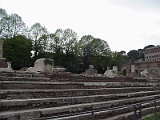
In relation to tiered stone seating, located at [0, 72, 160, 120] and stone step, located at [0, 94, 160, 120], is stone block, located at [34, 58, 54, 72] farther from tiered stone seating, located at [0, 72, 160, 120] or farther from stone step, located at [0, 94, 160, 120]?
stone step, located at [0, 94, 160, 120]

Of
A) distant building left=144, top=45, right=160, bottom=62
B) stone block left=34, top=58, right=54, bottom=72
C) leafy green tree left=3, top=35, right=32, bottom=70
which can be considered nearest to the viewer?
stone block left=34, top=58, right=54, bottom=72

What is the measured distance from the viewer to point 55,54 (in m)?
42.3

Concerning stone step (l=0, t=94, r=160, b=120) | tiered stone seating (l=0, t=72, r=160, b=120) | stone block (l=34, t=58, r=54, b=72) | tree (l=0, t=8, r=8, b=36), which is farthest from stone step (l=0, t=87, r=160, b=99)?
tree (l=0, t=8, r=8, b=36)

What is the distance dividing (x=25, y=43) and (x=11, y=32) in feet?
13.2

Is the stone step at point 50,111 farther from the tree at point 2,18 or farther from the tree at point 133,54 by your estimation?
the tree at point 133,54

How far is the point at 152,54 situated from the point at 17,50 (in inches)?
2793

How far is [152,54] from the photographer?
8788 centimetres

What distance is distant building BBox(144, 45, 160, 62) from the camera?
8468 centimetres

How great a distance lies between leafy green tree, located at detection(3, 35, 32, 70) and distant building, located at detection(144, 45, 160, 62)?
212 ft

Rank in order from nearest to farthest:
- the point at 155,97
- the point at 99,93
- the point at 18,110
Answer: the point at 18,110 < the point at 99,93 < the point at 155,97

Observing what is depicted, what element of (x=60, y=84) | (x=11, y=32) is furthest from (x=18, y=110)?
(x=11, y=32)

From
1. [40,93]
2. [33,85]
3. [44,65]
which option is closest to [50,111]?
[40,93]

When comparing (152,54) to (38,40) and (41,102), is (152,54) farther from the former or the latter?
(41,102)

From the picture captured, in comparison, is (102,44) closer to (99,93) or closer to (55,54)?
(55,54)
